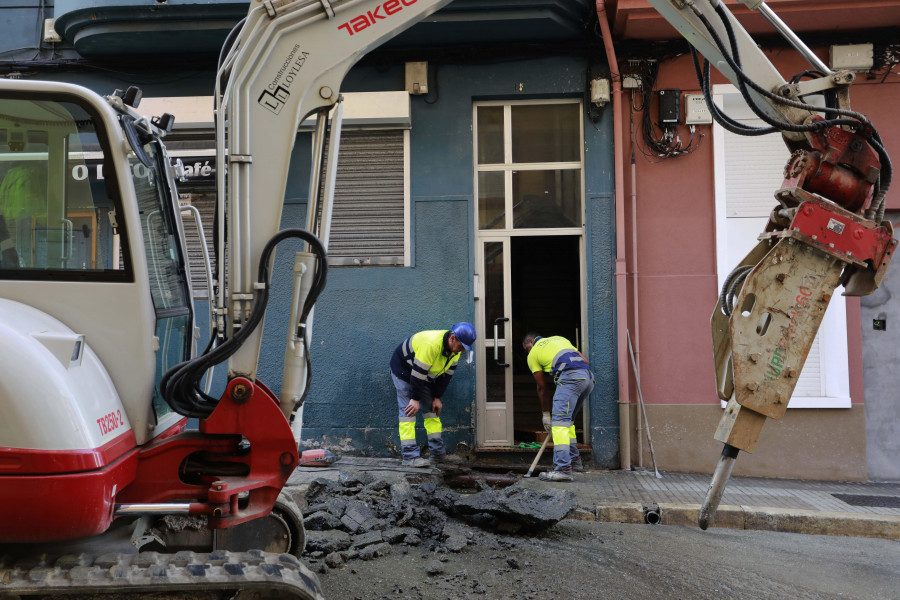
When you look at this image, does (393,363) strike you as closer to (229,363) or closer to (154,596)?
(229,363)

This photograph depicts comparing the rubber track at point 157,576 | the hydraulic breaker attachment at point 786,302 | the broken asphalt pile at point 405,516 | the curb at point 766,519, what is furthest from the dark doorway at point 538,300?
the rubber track at point 157,576

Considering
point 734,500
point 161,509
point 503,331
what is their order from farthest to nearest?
1. point 503,331
2. point 734,500
3. point 161,509

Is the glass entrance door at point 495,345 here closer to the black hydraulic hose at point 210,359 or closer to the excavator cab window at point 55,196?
the black hydraulic hose at point 210,359

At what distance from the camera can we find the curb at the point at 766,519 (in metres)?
6.00

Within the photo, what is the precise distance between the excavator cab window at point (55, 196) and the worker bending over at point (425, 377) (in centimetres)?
446

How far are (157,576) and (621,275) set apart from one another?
19.7 ft

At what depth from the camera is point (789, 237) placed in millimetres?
3441

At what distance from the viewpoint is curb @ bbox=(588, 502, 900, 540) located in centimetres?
600

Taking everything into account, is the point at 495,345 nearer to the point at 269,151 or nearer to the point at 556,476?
the point at 556,476

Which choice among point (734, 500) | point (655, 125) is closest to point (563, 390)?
point (734, 500)

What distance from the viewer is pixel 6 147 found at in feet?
10.4

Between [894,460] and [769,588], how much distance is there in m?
4.41

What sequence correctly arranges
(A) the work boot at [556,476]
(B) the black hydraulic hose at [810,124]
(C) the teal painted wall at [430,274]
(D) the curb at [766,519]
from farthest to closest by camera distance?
(C) the teal painted wall at [430,274] → (A) the work boot at [556,476] → (D) the curb at [766,519] → (B) the black hydraulic hose at [810,124]

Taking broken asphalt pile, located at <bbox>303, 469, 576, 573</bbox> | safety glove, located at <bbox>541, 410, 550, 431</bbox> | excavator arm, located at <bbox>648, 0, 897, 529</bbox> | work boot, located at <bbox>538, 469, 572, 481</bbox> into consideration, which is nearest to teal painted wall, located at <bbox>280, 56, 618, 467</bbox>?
safety glove, located at <bbox>541, 410, 550, 431</bbox>
